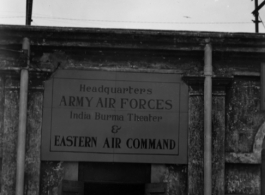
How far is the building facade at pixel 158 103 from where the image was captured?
795 centimetres

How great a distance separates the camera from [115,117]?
8.12 metres

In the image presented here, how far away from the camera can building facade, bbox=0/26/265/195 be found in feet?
26.1

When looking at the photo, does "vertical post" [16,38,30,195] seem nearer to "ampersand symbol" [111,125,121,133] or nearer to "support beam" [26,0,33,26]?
"ampersand symbol" [111,125,121,133]

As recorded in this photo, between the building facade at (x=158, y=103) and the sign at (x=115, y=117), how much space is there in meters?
0.08

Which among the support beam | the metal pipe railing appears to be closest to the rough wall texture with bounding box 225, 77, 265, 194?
the metal pipe railing

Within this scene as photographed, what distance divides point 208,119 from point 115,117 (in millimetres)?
1546

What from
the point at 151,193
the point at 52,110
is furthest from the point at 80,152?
the point at 151,193

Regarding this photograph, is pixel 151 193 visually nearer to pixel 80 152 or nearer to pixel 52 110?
pixel 80 152

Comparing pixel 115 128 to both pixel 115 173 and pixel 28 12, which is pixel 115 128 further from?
pixel 28 12

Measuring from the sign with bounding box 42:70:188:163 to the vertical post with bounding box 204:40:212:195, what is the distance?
353mm

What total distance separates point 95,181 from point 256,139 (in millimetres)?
2772

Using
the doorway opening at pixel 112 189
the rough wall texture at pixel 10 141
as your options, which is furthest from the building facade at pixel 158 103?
the doorway opening at pixel 112 189

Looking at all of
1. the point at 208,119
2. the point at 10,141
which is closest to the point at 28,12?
the point at 10,141

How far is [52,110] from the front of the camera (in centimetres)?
805
